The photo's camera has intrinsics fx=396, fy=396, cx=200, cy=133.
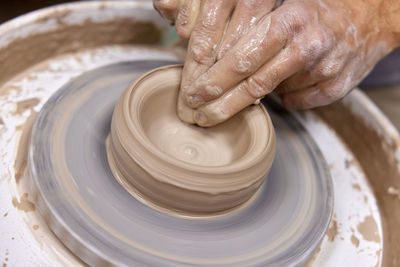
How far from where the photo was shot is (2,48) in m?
1.20

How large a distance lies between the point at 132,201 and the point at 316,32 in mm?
645

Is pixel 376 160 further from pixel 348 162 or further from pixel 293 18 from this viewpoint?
pixel 293 18

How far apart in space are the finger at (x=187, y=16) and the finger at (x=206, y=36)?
0.03 metres

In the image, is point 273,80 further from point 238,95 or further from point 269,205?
point 269,205

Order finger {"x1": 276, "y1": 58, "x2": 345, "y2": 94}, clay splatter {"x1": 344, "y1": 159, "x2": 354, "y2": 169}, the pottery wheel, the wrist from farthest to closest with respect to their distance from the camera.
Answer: clay splatter {"x1": 344, "y1": 159, "x2": 354, "y2": 169}, the wrist, finger {"x1": 276, "y1": 58, "x2": 345, "y2": 94}, the pottery wheel

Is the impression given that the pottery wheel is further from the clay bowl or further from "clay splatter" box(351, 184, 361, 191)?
"clay splatter" box(351, 184, 361, 191)

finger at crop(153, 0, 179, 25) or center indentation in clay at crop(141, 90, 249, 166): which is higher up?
finger at crop(153, 0, 179, 25)

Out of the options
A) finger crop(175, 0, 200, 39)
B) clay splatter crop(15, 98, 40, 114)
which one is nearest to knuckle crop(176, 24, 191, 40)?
finger crop(175, 0, 200, 39)

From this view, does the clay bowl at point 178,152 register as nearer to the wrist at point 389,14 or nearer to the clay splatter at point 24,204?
the clay splatter at point 24,204

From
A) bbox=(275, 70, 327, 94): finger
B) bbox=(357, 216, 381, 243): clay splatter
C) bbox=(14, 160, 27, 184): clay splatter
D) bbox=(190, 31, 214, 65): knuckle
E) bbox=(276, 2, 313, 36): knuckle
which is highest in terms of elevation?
bbox=(276, 2, 313, 36): knuckle

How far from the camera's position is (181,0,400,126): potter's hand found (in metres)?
0.97

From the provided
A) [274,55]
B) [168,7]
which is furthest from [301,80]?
[168,7]

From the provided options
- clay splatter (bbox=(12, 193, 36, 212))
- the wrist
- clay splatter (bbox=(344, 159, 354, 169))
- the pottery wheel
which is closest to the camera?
the pottery wheel

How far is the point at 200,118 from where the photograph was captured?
107cm
